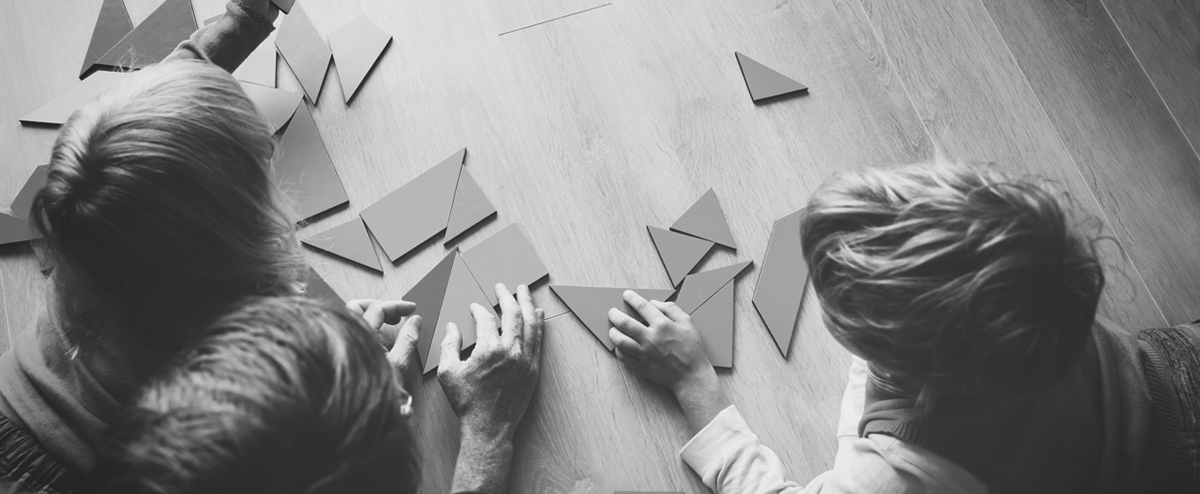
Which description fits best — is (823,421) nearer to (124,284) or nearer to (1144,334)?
(1144,334)

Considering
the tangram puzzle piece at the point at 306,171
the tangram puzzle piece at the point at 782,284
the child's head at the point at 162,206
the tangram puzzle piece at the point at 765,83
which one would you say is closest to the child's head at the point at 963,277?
the tangram puzzle piece at the point at 782,284

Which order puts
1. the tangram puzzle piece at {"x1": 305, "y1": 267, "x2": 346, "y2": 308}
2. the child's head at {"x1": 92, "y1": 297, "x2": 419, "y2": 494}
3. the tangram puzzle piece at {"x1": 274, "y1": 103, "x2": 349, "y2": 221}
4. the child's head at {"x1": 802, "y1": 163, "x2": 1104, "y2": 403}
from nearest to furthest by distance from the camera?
the child's head at {"x1": 92, "y1": 297, "x2": 419, "y2": 494} → the child's head at {"x1": 802, "y1": 163, "x2": 1104, "y2": 403} → the tangram puzzle piece at {"x1": 305, "y1": 267, "x2": 346, "y2": 308} → the tangram puzzle piece at {"x1": 274, "y1": 103, "x2": 349, "y2": 221}

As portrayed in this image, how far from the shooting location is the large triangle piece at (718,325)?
102 cm

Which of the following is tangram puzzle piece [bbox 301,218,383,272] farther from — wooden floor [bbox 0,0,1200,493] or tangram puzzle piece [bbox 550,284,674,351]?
tangram puzzle piece [bbox 550,284,674,351]

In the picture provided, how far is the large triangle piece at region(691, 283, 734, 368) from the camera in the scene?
1022 millimetres

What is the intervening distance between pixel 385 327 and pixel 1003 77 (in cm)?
105

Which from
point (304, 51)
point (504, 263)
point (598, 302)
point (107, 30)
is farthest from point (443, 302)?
point (107, 30)

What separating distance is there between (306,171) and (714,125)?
25.2 inches

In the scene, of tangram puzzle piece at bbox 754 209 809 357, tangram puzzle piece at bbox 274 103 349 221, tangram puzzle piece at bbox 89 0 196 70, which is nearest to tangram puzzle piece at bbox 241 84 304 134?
tangram puzzle piece at bbox 274 103 349 221

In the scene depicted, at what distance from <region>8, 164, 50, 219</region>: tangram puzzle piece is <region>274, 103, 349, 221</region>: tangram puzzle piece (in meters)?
0.34

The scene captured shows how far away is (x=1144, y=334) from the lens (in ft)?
2.79

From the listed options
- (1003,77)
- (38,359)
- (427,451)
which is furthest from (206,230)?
(1003,77)

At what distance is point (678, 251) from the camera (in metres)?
1.06

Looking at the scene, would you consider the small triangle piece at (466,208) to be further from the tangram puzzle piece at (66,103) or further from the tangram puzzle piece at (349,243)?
the tangram puzzle piece at (66,103)
